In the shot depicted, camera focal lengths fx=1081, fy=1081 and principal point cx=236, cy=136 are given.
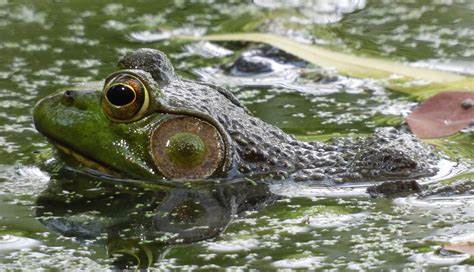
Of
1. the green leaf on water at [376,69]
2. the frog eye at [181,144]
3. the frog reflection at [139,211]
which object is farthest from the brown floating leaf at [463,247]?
the green leaf on water at [376,69]

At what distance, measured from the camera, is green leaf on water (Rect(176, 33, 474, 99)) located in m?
5.83

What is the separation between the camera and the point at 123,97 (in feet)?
14.3

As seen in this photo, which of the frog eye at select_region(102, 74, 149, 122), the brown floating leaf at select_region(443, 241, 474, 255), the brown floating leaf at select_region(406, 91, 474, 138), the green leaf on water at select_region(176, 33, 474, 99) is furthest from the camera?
the green leaf on water at select_region(176, 33, 474, 99)

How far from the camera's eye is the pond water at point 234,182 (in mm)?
3584

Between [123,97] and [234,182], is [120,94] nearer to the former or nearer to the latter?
[123,97]

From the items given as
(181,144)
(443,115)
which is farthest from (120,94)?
(443,115)

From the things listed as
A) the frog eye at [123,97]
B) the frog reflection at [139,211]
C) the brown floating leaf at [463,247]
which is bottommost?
the brown floating leaf at [463,247]

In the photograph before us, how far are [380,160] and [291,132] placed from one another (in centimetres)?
75

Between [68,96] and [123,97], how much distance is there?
0.74 ft

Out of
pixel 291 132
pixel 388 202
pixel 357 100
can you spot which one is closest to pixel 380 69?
pixel 357 100

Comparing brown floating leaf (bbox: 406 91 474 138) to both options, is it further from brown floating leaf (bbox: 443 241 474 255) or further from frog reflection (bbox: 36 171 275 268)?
brown floating leaf (bbox: 443 241 474 255)

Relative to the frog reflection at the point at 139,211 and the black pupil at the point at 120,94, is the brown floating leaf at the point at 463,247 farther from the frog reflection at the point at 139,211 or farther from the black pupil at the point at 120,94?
the black pupil at the point at 120,94

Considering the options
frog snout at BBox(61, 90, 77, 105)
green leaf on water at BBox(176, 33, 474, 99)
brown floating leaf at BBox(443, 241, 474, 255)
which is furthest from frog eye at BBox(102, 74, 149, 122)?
green leaf on water at BBox(176, 33, 474, 99)

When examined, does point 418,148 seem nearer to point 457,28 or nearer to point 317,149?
point 317,149
